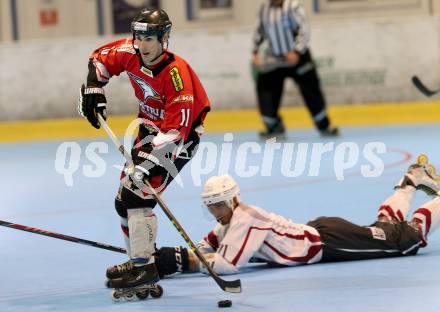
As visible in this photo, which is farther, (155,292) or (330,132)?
(330,132)

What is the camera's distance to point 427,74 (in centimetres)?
1330

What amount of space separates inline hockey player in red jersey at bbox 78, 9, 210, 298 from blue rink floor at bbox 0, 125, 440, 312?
17cm

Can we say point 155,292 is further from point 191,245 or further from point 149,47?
point 149,47

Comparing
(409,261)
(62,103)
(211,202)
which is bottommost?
(62,103)

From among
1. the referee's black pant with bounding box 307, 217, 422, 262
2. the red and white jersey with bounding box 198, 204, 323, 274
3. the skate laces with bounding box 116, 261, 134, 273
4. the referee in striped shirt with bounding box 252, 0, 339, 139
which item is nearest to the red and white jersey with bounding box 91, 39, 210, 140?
the red and white jersey with bounding box 198, 204, 323, 274

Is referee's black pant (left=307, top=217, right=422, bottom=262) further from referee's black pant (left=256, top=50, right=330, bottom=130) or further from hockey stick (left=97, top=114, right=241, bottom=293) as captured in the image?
referee's black pant (left=256, top=50, right=330, bottom=130)

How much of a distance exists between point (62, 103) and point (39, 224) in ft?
23.9

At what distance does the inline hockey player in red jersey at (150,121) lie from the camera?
511 cm

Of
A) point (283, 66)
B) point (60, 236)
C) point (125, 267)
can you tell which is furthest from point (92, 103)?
point (283, 66)

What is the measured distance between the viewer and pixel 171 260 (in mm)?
5469

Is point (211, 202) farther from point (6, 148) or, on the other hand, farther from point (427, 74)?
point (427, 74)

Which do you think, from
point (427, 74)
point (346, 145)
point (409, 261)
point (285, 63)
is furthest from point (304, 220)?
point (427, 74)

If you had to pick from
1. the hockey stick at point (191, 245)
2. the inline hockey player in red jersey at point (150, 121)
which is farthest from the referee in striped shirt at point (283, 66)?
the hockey stick at point (191, 245)

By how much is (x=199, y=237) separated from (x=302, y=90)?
197 inches
